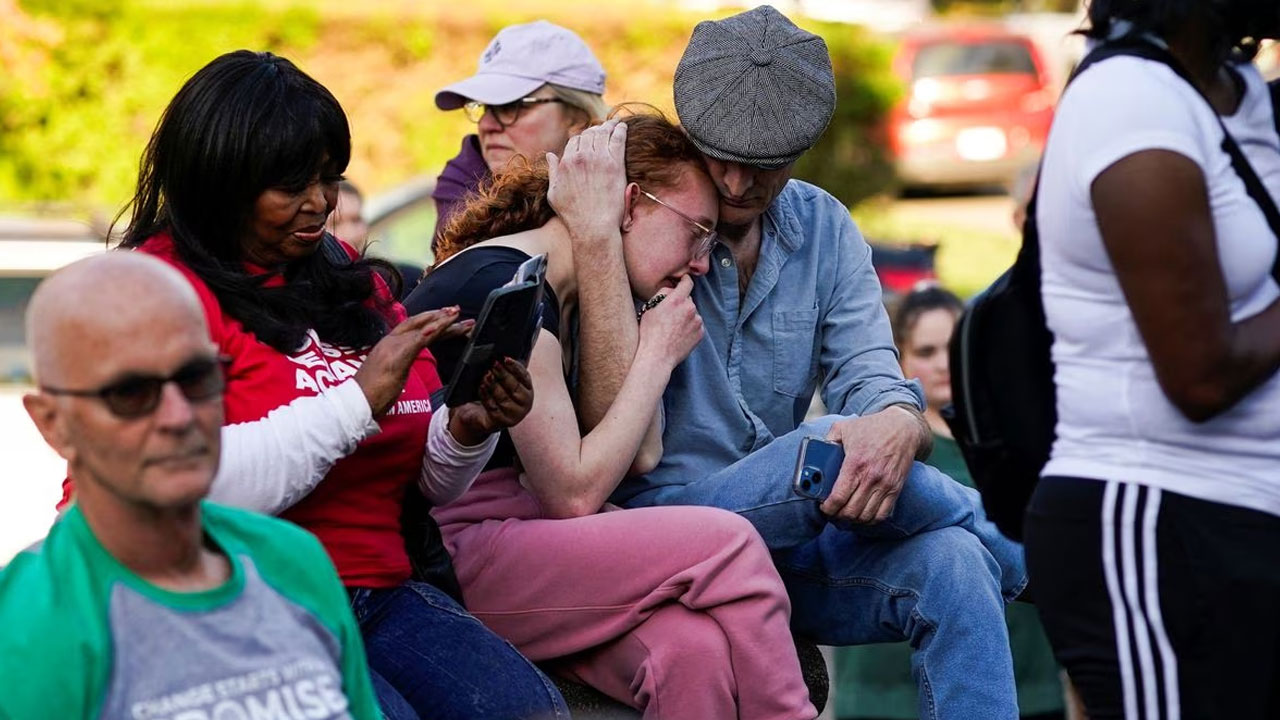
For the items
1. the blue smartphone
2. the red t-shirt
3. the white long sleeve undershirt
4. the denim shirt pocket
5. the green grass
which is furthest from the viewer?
the green grass

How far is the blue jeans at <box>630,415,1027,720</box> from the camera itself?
3531mm

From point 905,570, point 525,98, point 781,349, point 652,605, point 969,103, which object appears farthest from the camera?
point 969,103

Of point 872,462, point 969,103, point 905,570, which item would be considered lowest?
point 969,103

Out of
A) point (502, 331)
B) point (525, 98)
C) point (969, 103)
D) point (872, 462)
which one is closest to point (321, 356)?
point (502, 331)

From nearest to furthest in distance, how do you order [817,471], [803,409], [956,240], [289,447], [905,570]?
[289,447]
[817,471]
[905,570]
[803,409]
[956,240]

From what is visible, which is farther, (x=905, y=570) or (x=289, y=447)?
(x=905, y=570)

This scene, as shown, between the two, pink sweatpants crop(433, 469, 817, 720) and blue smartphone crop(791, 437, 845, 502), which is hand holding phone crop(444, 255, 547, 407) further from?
blue smartphone crop(791, 437, 845, 502)

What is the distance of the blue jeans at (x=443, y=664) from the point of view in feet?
10.2

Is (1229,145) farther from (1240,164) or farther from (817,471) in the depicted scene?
(817,471)

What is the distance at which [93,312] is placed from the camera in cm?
212

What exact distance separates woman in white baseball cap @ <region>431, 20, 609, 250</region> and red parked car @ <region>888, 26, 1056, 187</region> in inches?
550

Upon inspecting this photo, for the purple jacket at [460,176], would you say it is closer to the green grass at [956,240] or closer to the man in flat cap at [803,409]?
the man in flat cap at [803,409]

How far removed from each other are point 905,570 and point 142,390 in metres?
1.93

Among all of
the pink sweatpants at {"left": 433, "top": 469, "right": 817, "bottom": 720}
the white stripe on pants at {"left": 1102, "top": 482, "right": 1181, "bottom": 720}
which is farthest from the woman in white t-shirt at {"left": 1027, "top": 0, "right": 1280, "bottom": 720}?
the pink sweatpants at {"left": 433, "top": 469, "right": 817, "bottom": 720}
